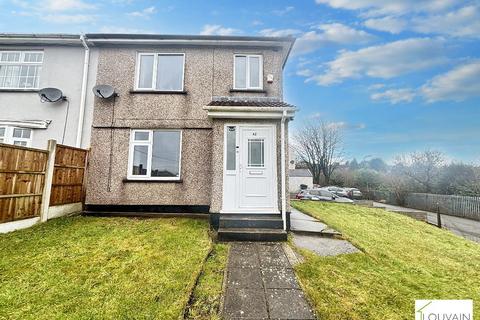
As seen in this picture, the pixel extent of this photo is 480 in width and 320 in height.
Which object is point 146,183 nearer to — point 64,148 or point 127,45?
point 64,148

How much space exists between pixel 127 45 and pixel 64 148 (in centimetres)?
413

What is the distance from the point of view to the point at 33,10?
11.8m

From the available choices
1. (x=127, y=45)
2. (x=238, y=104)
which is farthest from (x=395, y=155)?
(x=127, y=45)

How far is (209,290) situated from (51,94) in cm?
873

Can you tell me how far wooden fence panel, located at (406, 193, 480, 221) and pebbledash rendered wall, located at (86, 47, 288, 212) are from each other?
17266 millimetres

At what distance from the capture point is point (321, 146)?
45.2m

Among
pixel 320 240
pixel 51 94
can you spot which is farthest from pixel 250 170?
pixel 51 94

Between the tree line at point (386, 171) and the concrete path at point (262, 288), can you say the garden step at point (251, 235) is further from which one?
the tree line at point (386, 171)

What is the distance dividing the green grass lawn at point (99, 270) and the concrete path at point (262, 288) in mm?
597

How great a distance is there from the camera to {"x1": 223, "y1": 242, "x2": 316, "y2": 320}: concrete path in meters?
2.58

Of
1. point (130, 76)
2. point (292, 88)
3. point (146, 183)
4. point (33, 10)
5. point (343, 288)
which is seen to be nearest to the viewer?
point (343, 288)

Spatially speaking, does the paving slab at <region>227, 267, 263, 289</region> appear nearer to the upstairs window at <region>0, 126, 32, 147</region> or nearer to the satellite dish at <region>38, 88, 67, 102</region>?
the satellite dish at <region>38, 88, 67, 102</region>

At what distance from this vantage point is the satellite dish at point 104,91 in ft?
24.1

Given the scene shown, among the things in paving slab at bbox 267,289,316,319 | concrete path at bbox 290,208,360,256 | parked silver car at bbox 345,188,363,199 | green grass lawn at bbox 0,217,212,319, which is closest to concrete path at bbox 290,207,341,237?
concrete path at bbox 290,208,360,256
